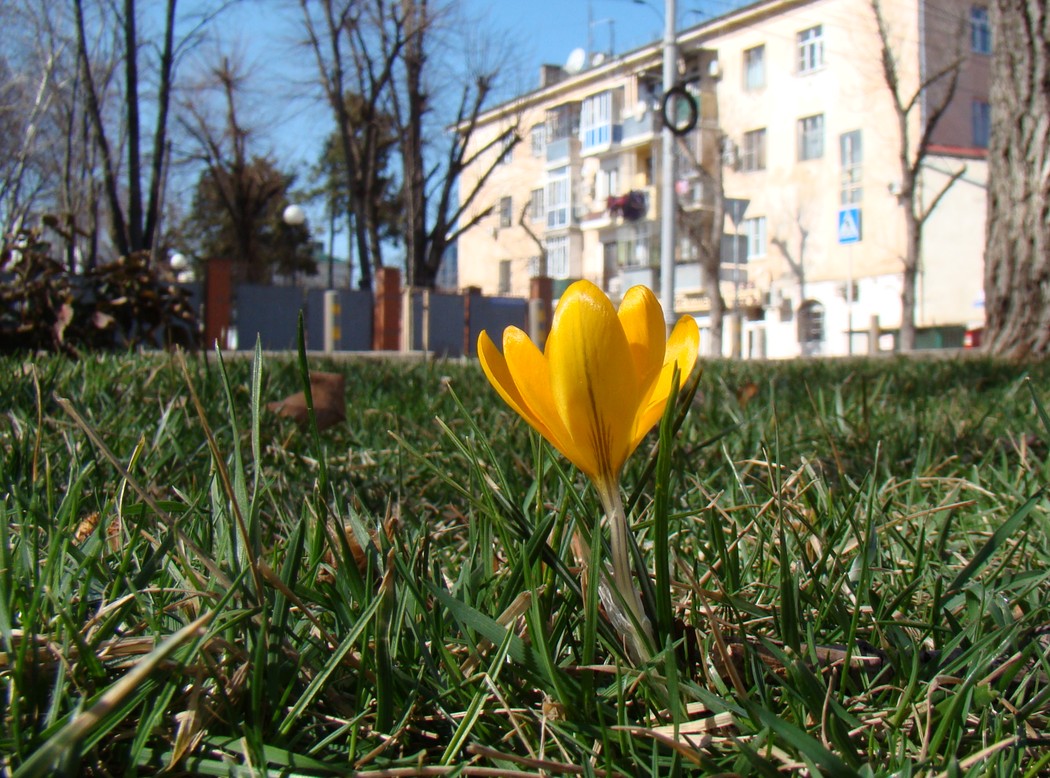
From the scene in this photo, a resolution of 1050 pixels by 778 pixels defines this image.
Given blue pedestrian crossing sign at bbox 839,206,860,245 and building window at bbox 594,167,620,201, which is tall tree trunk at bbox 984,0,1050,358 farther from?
building window at bbox 594,167,620,201

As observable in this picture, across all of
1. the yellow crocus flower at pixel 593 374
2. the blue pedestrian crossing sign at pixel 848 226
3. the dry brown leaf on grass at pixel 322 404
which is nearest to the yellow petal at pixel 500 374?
the yellow crocus flower at pixel 593 374

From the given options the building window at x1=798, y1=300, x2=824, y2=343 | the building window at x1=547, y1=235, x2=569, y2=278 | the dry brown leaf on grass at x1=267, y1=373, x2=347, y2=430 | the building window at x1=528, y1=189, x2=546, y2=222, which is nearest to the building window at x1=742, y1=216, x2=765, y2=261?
the building window at x1=798, y1=300, x2=824, y2=343

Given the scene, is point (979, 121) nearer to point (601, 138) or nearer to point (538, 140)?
point (601, 138)

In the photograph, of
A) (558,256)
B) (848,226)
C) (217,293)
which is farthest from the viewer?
(558,256)

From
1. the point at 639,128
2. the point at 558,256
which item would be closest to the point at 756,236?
the point at 639,128

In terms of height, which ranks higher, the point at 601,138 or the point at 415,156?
the point at 601,138
